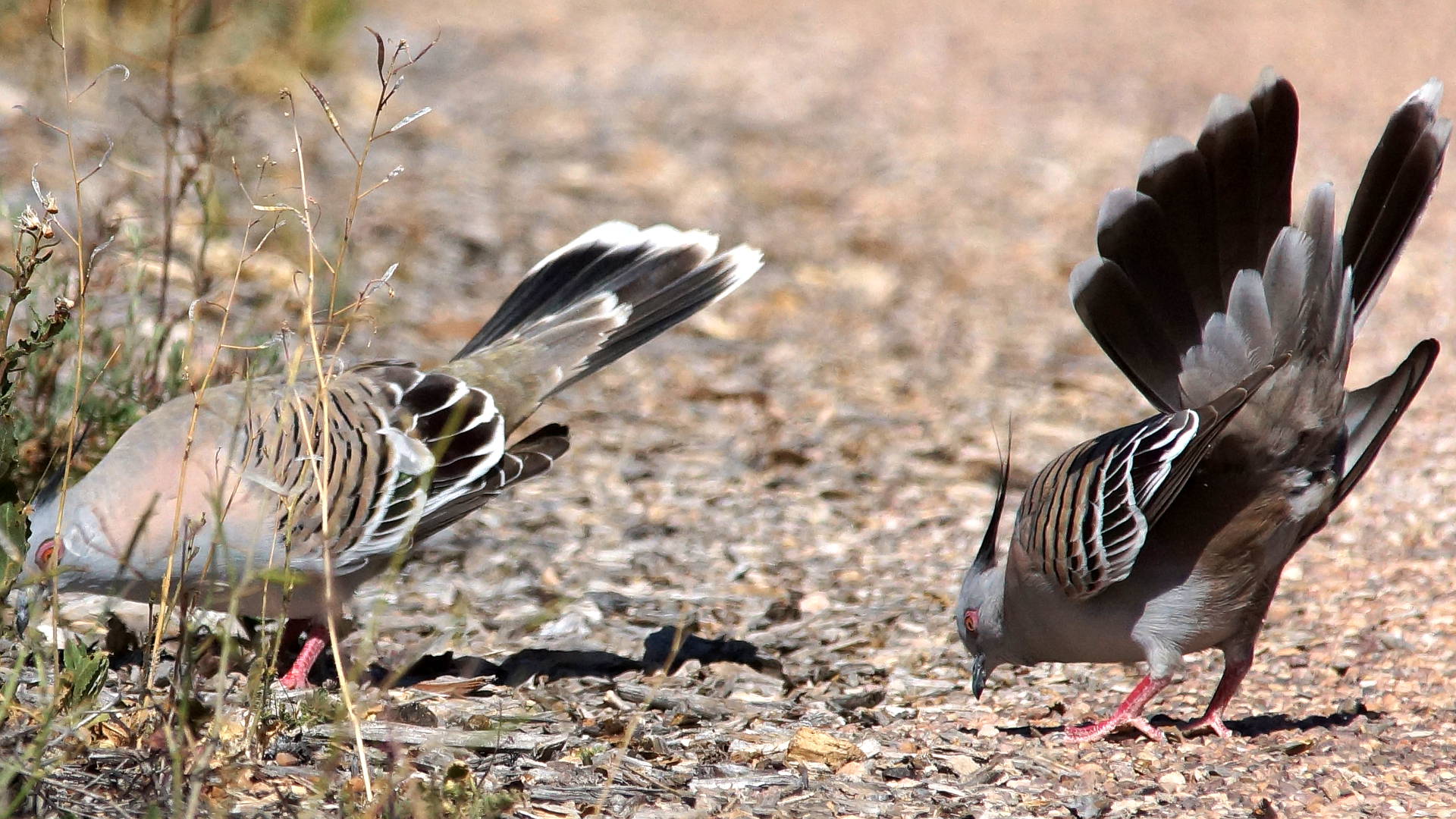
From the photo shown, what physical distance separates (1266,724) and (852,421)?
2.66 m

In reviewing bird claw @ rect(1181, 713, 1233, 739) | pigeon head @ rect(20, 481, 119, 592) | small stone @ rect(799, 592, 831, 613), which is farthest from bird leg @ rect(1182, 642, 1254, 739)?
pigeon head @ rect(20, 481, 119, 592)

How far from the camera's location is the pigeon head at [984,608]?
3.95m

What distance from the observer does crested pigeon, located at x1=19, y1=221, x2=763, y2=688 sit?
3686 mm

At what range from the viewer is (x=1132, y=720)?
3803 millimetres

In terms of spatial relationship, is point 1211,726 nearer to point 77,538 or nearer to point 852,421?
point 852,421

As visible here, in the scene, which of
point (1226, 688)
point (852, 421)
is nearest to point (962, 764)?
point (1226, 688)

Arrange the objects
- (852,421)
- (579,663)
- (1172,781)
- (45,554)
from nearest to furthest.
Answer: (1172,781)
(45,554)
(579,663)
(852,421)

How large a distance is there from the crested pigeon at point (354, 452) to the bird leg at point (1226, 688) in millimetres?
1861

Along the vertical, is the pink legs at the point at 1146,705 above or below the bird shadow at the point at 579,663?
below

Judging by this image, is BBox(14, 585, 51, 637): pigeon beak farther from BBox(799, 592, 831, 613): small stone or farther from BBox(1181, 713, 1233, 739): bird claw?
BBox(1181, 713, 1233, 739): bird claw

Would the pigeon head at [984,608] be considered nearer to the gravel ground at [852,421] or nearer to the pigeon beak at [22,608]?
the gravel ground at [852,421]

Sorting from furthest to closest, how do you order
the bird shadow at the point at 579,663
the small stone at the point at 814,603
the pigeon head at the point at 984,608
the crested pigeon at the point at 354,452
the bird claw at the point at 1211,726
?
the small stone at the point at 814,603 < the bird shadow at the point at 579,663 < the pigeon head at the point at 984,608 < the bird claw at the point at 1211,726 < the crested pigeon at the point at 354,452

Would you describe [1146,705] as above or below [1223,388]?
below

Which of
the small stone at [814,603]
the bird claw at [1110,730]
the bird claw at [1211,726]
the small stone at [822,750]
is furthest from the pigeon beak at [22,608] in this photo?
the bird claw at [1211,726]
